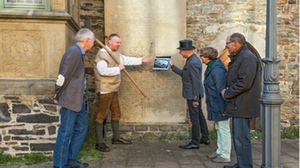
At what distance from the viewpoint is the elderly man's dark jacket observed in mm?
3765

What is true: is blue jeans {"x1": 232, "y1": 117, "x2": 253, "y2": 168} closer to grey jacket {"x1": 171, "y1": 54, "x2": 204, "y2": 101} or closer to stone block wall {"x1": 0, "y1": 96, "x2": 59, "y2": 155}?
grey jacket {"x1": 171, "y1": 54, "x2": 204, "y2": 101}

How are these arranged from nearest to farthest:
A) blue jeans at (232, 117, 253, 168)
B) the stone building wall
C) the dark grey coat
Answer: blue jeans at (232, 117, 253, 168) → the dark grey coat → the stone building wall

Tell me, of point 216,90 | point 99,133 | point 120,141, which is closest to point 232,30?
point 216,90

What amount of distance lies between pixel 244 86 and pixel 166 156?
6.22 feet

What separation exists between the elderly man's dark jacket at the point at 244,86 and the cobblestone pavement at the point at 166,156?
1074mm

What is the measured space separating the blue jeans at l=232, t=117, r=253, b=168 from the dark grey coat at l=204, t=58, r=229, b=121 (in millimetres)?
648

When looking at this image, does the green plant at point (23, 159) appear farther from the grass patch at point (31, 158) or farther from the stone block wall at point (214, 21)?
the stone block wall at point (214, 21)

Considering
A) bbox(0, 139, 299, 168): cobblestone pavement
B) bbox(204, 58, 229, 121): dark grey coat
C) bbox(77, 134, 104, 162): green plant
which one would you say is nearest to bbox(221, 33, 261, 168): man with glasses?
bbox(204, 58, 229, 121): dark grey coat

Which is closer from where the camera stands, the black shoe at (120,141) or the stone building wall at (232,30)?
the black shoe at (120,141)

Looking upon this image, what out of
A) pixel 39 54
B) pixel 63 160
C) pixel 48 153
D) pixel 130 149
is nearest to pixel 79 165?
pixel 63 160

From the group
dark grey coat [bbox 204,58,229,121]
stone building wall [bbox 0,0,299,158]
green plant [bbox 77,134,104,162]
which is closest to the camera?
dark grey coat [bbox 204,58,229,121]

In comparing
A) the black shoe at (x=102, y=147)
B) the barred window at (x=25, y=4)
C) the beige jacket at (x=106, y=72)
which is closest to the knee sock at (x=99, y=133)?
the black shoe at (x=102, y=147)

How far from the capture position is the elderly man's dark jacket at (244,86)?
3.76 meters

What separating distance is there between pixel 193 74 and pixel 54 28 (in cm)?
238
